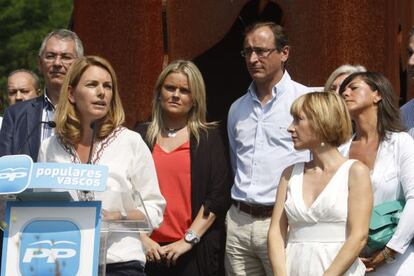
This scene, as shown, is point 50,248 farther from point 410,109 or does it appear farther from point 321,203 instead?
point 410,109

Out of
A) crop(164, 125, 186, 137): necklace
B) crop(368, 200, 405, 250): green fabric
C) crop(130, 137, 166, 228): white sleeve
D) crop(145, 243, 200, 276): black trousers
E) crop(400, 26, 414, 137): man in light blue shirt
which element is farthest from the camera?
crop(164, 125, 186, 137): necklace

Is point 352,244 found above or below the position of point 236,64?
below

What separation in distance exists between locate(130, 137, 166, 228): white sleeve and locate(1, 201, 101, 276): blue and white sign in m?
0.78

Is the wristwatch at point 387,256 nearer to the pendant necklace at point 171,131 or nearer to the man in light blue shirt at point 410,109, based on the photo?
the man in light blue shirt at point 410,109

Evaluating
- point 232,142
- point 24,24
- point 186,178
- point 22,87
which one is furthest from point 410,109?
point 24,24

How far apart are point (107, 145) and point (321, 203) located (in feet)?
3.58

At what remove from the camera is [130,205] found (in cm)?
514

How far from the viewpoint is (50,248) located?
4754 mm

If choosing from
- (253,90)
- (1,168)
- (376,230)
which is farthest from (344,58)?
(1,168)

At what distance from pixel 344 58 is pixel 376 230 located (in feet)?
6.27

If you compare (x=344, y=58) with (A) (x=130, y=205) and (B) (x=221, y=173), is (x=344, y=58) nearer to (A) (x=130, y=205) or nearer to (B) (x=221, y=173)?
(B) (x=221, y=173)

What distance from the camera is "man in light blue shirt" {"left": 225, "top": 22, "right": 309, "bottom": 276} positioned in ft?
22.3

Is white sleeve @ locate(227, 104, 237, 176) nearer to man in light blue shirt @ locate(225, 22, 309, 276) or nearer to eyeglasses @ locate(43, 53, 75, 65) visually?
man in light blue shirt @ locate(225, 22, 309, 276)

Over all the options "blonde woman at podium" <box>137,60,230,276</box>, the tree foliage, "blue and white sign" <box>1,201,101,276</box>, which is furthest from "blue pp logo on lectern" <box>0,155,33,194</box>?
the tree foliage
